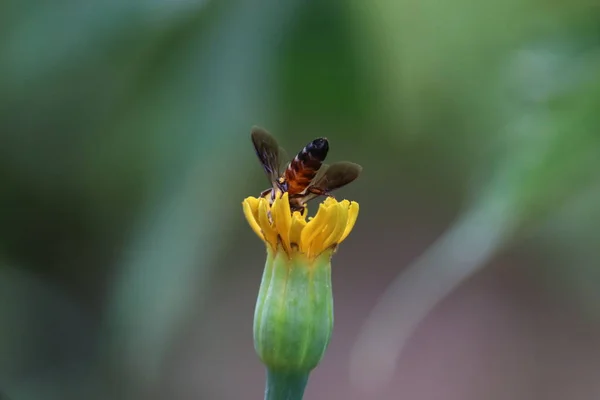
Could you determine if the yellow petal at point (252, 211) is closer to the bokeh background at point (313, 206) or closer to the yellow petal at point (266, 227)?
the yellow petal at point (266, 227)

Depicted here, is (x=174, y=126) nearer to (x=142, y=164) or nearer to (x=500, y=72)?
(x=142, y=164)

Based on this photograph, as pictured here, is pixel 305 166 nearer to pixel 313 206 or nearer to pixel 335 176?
pixel 335 176

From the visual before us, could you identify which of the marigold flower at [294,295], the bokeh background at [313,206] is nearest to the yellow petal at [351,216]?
the marigold flower at [294,295]

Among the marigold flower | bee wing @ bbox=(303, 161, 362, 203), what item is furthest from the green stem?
bee wing @ bbox=(303, 161, 362, 203)

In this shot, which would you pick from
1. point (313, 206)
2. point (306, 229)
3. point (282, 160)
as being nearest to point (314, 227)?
point (306, 229)

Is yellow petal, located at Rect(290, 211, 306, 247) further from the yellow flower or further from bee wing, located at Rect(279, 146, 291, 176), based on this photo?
bee wing, located at Rect(279, 146, 291, 176)

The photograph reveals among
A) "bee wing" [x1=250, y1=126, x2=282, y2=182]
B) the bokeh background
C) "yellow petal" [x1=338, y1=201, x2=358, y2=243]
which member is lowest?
"yellow petal" [x1=338, y1=201, x2=358, y2=243]
